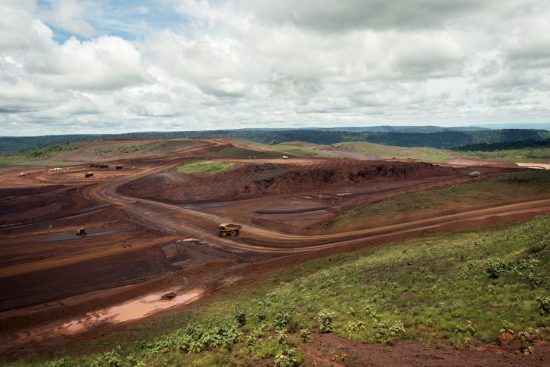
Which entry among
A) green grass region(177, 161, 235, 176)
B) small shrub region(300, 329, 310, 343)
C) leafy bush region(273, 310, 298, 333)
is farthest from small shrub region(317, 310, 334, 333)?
green grass region(177, 161, 235, 176)

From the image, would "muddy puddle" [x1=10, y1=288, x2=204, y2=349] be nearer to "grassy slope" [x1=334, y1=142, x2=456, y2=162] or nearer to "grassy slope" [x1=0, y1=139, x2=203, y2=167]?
"grassy slope" [x1=0, y1=139, x2=203, y2=167]

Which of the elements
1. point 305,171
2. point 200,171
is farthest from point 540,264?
point 200,171

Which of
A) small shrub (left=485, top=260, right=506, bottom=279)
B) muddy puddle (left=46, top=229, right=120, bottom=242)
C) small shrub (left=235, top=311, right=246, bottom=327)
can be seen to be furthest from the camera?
muddy puddle (left=46, top=229, right=120, bottom=242)

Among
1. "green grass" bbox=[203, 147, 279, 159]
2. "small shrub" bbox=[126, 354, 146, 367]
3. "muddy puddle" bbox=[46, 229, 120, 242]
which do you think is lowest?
"muddy puddle" bbox=[46, 229, 120, 242]

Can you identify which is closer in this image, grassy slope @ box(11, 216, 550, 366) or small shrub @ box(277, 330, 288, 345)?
grassy slope @ box(11, 216, 550, 366)

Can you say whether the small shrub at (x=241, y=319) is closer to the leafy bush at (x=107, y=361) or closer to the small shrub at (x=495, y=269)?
the leafy bush at (x=107, y=361)

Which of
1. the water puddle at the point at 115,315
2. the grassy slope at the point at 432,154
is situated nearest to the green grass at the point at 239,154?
the grassy slope at the point at 432,154
